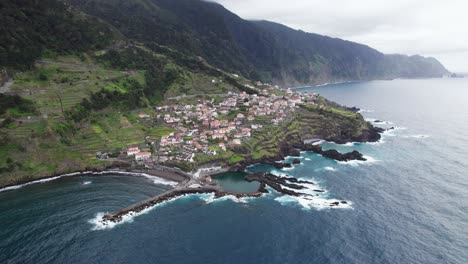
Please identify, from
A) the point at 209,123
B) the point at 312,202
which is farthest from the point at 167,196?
the point at 209,123

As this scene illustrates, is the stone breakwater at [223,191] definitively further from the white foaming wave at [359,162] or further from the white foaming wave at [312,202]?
the white foaming wave at [359,162]

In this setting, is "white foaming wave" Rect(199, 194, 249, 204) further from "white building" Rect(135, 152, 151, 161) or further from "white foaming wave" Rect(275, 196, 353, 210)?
"white building" Rect(135, 152, 151, 161)

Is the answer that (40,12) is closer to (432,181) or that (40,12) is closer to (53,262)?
(53,262)

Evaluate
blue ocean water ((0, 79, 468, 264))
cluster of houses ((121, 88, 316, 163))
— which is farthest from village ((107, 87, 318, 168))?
blue ocean water ((0, 79, 468, 264))

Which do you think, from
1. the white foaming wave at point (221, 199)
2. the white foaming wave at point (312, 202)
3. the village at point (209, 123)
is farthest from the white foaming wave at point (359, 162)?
the white foaming wave at point (221, 199)

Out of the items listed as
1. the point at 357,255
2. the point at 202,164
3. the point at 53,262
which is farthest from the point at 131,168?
the point at 357,255

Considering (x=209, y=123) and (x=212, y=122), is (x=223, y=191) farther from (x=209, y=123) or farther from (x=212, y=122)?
(x=209, y=123)
